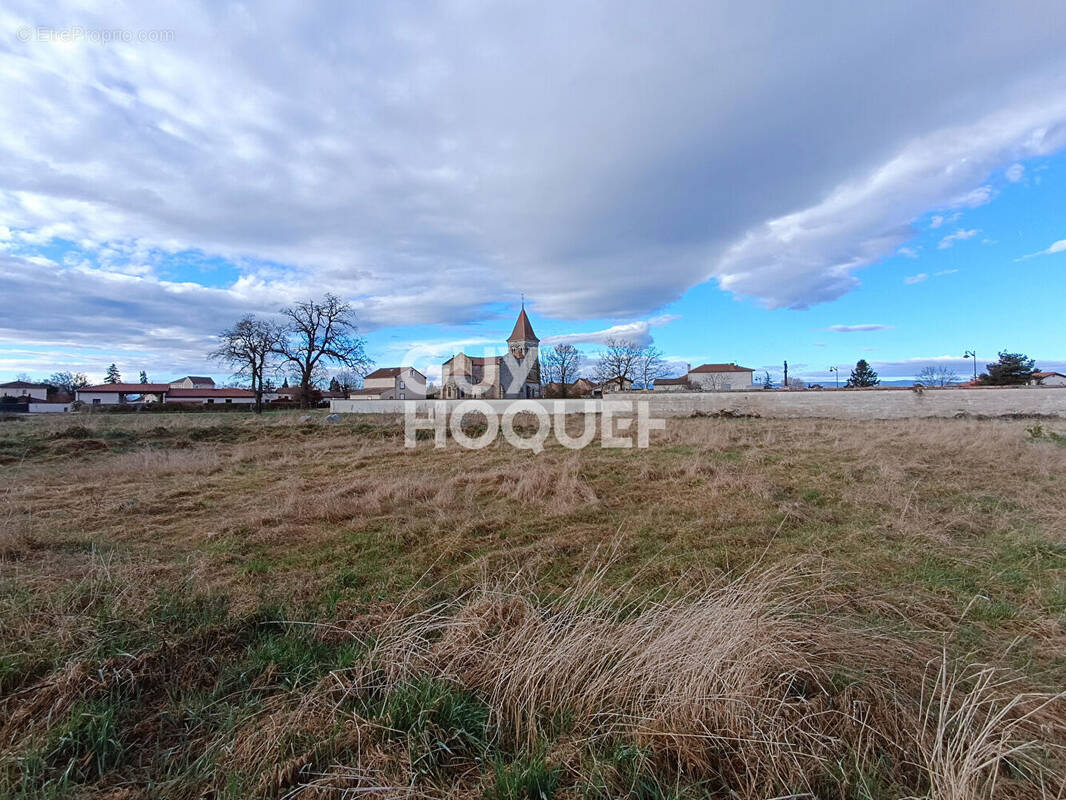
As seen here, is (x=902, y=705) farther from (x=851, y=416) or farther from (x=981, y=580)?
(x=851, y=416)

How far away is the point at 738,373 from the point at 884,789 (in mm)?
67534

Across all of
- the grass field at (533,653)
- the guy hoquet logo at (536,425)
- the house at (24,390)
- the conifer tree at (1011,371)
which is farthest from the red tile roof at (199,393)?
the conifer tree at (1011,371)

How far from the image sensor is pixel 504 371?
205 ft

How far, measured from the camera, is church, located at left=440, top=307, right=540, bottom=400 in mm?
60719

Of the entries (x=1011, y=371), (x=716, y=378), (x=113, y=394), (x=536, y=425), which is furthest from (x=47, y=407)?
(x=1011, y=371)

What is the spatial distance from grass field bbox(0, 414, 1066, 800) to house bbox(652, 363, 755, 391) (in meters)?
58.9

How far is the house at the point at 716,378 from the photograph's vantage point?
6312cm

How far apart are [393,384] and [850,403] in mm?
60776

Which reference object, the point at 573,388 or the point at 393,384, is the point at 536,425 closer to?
the point at 573,388

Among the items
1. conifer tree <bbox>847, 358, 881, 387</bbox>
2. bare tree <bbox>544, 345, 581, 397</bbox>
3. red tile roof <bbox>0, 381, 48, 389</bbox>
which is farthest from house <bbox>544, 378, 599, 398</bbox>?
red tile roof <bbox>0, 381, 48, 389</bbox>

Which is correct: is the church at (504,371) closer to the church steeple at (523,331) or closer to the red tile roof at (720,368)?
the church steeple at (523,331)

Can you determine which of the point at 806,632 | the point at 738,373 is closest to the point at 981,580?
the point at 806,632

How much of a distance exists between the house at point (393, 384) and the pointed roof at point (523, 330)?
14.4 m

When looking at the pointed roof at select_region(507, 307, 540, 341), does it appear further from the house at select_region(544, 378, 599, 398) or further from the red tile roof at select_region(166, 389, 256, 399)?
the red tile roof at select_region(166, 389, 256, 399)
